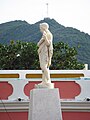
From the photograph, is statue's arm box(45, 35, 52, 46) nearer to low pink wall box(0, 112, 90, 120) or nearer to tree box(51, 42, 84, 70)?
low pink wall box(0, 112, 90, 120)

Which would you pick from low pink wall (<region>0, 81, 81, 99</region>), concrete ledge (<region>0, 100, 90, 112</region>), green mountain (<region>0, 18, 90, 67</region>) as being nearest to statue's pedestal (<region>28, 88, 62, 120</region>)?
concrete ledge (<region>0, 100, 90, 112</region>)

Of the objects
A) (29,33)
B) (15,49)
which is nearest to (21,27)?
(29,33)

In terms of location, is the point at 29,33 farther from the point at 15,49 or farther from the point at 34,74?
the point at 34,74

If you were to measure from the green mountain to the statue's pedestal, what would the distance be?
51.7 metres

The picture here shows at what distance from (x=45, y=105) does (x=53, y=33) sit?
63920 mm

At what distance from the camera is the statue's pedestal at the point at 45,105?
7027mm

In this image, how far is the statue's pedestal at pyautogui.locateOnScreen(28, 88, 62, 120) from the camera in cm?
A: 703

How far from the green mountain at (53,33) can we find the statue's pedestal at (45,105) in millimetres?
51655

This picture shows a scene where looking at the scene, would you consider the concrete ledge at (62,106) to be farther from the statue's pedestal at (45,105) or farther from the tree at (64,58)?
the tree at (64,58)

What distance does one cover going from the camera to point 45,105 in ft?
23.3

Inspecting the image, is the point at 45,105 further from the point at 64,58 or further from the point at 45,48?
the point at 64,58

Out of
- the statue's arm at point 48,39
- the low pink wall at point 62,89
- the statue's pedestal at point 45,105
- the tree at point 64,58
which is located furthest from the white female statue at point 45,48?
the tree at point 64,58

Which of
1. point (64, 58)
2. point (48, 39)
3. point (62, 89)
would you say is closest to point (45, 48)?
point (48, 39)

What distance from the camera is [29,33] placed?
7156 cm
